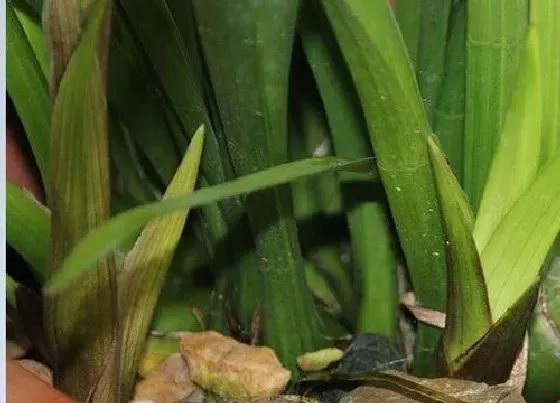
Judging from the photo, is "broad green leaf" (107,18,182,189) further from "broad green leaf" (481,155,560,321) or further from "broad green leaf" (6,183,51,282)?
"broad green leaf" (481,155,560,321)

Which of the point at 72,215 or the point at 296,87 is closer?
the point at 72,215

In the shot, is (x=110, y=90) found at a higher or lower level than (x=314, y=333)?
higher

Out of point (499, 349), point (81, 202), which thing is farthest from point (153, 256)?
point (499, 349)

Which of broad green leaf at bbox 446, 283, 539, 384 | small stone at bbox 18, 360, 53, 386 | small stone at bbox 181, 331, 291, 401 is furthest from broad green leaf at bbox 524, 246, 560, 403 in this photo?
small stone at bbox 18, 360, 53, 386

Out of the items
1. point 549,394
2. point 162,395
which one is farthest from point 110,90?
point 549,394

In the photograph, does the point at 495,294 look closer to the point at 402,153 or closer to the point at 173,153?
the point at 402,153

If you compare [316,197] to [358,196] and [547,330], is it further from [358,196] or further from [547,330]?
[547,330]
